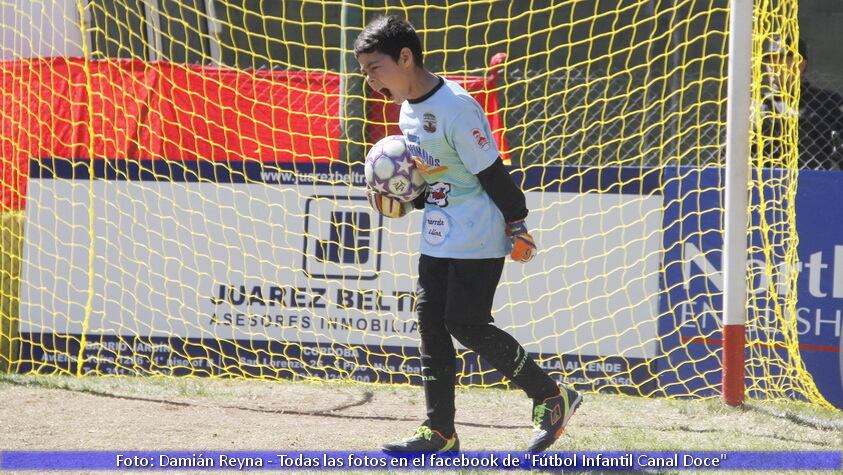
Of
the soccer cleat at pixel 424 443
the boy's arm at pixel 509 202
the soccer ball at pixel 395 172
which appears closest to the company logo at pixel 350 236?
the soccer ball at pixel 395 172

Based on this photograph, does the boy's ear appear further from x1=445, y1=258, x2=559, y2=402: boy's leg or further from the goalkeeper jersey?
x1=445, y1=258, x2=559, y2=402: boy's leg

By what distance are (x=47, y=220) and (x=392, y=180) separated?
9.64 ft

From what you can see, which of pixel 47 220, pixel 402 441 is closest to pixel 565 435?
pixel 402 441

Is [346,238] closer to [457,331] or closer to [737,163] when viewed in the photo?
[457,331]

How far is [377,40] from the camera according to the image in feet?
13.2

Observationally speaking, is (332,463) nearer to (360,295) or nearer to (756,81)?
(360,295)

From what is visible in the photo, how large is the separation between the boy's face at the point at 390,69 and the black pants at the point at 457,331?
2.25 feet

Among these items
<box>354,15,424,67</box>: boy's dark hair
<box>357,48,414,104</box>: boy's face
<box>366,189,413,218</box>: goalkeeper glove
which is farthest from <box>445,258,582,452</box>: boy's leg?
<box>354,15,424,67</box>: boy's dark hair

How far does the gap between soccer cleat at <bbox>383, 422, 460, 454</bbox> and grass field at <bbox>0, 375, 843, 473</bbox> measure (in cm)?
26

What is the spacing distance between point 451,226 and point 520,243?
27 cm

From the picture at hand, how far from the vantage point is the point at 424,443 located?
423 cm

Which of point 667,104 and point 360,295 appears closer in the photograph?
point 360,295

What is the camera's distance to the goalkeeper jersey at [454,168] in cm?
401

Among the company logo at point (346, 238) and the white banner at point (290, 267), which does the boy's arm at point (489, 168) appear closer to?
the white banner at point (290, 267)
